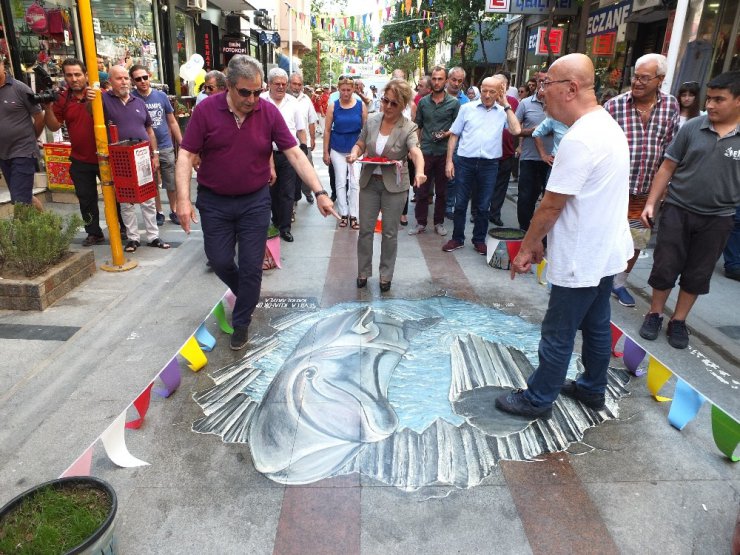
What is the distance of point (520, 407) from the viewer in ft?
10.1

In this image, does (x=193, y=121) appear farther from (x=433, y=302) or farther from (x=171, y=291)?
(x=433, y=302)

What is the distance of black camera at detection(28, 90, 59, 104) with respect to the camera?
5.24 metres

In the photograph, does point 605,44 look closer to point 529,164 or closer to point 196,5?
point 529,164

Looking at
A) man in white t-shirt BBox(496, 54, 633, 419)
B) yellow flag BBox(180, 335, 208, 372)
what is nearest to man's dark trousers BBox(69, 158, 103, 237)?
yellow flag BBox(180, 335, 208, 372)

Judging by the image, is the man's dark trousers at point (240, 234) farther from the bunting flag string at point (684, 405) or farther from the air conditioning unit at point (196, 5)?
the air conditioning unit at point (196, 5)

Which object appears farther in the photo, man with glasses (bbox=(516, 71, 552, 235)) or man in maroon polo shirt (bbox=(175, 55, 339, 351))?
man with glasses (bbox=(516, 71, 552, 235))

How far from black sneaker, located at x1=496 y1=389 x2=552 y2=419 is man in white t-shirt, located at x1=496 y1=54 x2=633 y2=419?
0.02m

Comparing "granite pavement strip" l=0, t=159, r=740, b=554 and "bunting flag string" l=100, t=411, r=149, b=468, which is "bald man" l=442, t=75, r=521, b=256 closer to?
"granite pavement strip" l=0, t=159, r=740, b=554

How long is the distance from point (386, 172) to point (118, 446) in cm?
304

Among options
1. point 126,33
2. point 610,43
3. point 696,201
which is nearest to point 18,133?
point 696,201

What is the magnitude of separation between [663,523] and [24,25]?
10.3 metres

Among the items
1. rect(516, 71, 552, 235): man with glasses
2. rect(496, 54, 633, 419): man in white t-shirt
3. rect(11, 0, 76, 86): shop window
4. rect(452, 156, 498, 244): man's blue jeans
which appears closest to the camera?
rect(496, 54, 633, 419): man in white t-shirt

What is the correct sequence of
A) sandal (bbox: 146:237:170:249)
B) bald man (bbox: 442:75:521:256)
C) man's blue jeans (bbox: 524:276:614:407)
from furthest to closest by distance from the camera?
1. sandal (bbox: 146:237:170:249)
2. bald man (bbox: 442:75:521:256)
3. man's blue jeans (bbox: 524:276:614:407)

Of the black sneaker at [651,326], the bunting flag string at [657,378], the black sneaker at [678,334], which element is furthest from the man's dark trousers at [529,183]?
the bunting flag string at [657,378]
